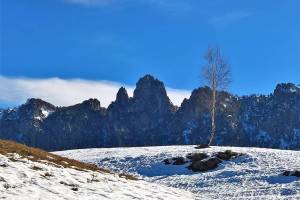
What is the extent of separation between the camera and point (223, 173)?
133 ft

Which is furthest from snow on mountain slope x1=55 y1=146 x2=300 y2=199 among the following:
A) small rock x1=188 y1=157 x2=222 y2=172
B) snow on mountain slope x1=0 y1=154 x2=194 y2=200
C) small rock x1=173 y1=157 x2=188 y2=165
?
snow on mountain slope x1=0 y1=154 x2=194 y2=200

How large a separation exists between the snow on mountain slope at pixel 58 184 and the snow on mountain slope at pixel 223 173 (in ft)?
25.3

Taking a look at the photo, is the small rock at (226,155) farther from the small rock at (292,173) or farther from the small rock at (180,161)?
the small rock at (292,173)

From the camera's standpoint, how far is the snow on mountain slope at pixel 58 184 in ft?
65.3

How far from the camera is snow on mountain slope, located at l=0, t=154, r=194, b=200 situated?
65.3 feet

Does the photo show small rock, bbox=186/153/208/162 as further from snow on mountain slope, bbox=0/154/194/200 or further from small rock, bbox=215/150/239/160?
snow on mountain slope, bbox=0/154/194/200

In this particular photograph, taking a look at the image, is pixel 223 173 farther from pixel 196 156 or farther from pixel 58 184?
pixel 58 184

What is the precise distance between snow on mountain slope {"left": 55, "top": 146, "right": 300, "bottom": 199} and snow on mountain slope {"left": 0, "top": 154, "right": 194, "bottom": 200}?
25.3ft

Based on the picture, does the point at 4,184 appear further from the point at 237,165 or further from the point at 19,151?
the point at 237,165

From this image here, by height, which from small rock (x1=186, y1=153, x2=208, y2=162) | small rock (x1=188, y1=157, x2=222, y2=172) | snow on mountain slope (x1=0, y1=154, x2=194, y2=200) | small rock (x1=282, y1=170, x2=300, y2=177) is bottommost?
snow on mountain slope (x1=0, y1=154, x2=194, y2=200)

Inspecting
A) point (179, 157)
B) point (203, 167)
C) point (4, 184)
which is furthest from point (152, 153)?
point (4, 184)

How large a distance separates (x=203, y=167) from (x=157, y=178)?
444cm

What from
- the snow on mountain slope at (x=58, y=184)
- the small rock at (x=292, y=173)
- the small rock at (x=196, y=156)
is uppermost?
the small rock at (x=196, y=156)

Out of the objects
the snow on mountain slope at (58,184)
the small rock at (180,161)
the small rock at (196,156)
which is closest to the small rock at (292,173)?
the small rock at (196,156)
